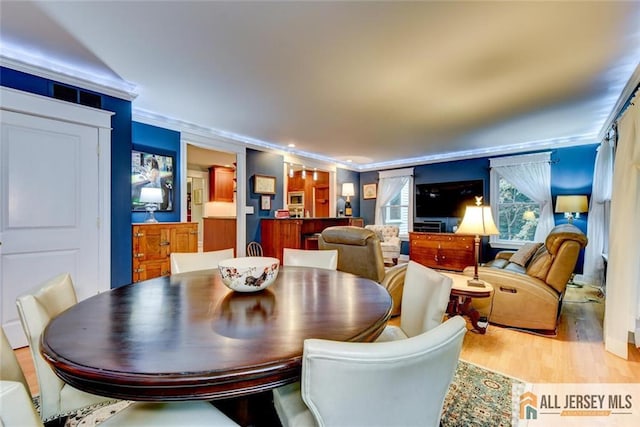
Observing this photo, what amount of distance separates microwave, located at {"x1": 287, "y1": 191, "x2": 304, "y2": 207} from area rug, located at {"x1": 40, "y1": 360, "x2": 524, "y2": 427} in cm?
607

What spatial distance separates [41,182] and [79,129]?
567 millimetres

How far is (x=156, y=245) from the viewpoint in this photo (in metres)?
3.18

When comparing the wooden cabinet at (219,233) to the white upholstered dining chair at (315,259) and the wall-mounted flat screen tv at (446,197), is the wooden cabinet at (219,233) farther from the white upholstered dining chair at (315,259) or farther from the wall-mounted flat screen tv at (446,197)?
the wall-mounted flat screen tv at (446,197)

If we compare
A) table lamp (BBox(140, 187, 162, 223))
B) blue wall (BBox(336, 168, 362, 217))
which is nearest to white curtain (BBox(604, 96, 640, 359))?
table lamp (BBox(140, 187, 162, 223))

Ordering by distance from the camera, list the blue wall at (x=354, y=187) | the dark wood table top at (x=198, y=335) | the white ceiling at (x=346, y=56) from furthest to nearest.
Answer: the blue wall at (x=354, y=187)
the white ceiling at (x=346, y=56)
the dark wood table top at (x=198, y=335)

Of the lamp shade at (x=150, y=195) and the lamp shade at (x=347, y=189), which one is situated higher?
the lamp shade at (x=347, y=189)

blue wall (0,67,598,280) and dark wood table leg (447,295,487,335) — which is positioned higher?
blue wall (0,67,598,280)

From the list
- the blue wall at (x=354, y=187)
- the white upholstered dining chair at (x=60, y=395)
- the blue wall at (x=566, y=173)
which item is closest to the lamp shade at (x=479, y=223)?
the white upholstered dining chair at (x=60, y=395)

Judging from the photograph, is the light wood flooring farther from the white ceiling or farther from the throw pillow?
the white ceiling

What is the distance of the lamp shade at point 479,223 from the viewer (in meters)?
2.48

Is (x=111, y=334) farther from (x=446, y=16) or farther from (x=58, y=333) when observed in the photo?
(x=446, y=16)

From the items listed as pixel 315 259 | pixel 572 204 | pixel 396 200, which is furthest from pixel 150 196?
pixel 572 204

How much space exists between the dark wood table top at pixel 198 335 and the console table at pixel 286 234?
10.7ft

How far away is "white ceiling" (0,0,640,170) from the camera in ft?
5.94
